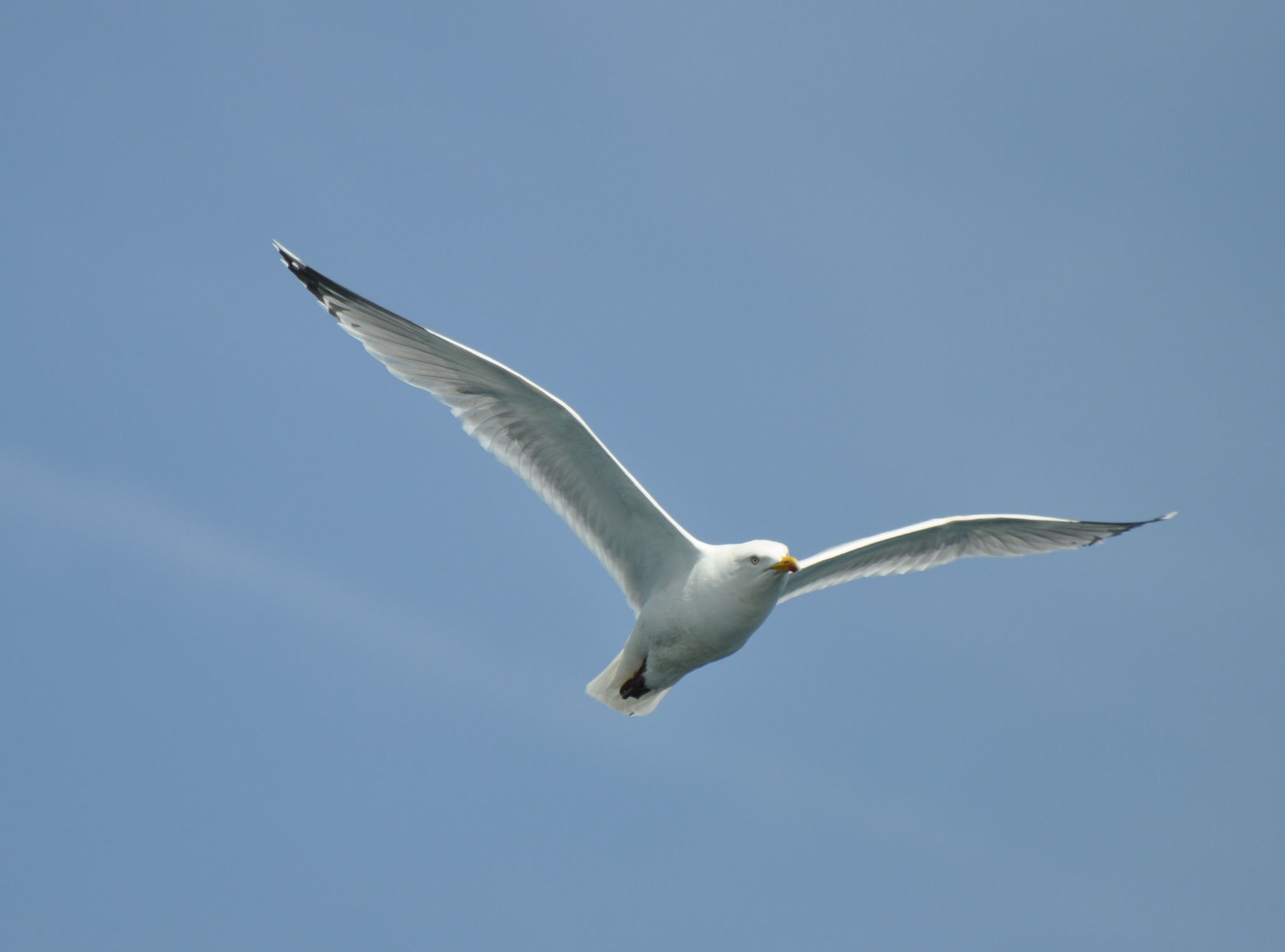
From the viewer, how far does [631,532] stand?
29.6 ft

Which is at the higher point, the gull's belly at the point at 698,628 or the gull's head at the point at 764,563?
the gull's head at the point at 764,563

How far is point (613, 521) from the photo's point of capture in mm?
9047

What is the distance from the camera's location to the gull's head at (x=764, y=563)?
8.33m

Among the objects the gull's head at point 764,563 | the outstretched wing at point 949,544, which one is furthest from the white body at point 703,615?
the outstretched wing at point 949,544

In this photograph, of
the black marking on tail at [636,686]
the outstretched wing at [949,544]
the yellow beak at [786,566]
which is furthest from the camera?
the outstretched wing at [949,544]

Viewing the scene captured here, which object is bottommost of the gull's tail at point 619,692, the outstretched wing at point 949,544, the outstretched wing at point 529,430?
the gull's tail at point 619,692

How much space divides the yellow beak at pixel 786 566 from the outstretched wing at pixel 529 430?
73 cm

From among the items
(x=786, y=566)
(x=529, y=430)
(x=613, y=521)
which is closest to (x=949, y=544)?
(x=786, y=566)

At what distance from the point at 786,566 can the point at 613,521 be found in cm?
145

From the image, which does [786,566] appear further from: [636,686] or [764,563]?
[636,686]

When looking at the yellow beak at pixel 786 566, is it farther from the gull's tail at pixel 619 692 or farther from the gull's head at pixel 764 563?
the gull's tail at pixel 619 692

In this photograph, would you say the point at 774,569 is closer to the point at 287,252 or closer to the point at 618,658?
the point at 618,658

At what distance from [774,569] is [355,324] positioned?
11.2 ft

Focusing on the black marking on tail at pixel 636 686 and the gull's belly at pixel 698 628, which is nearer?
the gull's belly at pixel 698 628
